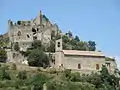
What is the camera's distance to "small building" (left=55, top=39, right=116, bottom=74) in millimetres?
48156

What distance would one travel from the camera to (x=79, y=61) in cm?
4841

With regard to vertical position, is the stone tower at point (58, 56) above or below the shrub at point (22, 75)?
above

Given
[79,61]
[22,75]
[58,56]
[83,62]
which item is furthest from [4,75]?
[83,62]

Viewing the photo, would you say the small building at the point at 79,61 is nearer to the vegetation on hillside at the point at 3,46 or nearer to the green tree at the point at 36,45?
the green tree at the point at 36,45

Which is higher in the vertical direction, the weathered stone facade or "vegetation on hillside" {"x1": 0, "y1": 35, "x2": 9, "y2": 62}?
the weathered stone facade

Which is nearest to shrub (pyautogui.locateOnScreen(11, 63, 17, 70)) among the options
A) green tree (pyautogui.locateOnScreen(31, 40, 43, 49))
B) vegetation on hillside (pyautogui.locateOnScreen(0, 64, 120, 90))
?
vegetation on hillside (pyautogui.locateOnScreen(0, 64, 120, 90))

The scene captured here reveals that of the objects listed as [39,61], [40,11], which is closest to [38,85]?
[39,61]

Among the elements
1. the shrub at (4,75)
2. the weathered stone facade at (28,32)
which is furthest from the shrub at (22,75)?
the weathered stone facade at (28,32)

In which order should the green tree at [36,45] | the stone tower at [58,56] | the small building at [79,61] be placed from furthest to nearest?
the green tree at [36,45], the stone tower at [58,56], the small building at [79,61]

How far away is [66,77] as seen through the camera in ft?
149

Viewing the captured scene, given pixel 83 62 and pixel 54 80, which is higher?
pixel 83 62

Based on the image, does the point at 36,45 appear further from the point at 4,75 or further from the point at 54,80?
the point at 54,80

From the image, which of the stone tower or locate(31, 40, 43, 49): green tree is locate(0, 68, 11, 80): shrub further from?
locate(31, 40, 43, 49): green tree

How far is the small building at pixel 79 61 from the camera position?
48156mm
